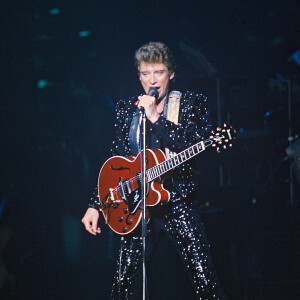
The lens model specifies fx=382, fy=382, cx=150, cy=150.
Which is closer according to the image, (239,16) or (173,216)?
(173,216)

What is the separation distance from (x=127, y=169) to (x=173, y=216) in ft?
1.46

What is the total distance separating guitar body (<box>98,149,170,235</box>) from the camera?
2379mm

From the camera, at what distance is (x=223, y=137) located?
2285 millimetres

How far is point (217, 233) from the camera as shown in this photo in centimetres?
361

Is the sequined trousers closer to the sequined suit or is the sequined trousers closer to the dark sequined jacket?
the sequined suit

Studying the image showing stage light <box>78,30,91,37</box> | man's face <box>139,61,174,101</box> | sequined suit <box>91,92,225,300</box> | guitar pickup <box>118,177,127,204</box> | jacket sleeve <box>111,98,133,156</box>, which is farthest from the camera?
stage light <box>78,30,91,37</box>

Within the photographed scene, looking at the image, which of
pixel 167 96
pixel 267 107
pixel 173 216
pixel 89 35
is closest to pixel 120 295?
pixel 173 216

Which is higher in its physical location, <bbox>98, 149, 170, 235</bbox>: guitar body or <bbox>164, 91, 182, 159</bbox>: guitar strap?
<bbox>164, 91, 182, 159</bbox>: guitar strap

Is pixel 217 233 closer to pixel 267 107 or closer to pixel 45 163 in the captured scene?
pixel 45 163

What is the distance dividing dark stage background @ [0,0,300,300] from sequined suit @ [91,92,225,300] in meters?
1.52

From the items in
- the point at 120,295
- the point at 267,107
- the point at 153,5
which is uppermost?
the point at 153,5

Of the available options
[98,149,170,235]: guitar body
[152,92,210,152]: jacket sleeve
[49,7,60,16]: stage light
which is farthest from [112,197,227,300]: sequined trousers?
[49,7,60,16]: stage light

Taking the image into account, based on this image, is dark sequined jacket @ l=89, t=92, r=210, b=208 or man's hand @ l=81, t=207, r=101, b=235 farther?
man's hand @ l=81, t=207, r=101, b=235

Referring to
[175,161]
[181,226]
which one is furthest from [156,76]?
[181,226]
